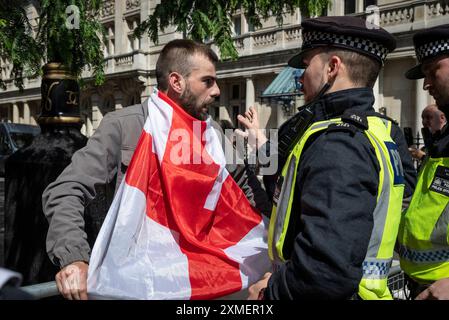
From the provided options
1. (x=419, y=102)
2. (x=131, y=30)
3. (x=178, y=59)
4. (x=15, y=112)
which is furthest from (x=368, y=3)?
(x=15, y=112)

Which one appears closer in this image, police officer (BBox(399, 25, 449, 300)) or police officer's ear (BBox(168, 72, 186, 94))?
police officer (BBox(399, 25, 449, 300))

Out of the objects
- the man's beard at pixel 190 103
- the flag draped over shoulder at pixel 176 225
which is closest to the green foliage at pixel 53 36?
the man's beard at pixel 190 103

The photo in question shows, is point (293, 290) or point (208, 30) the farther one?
point (208, 30)

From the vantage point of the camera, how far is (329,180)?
4.87 ft

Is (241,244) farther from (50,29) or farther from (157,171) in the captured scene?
(50,29)

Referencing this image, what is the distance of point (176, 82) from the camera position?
2.59 meters

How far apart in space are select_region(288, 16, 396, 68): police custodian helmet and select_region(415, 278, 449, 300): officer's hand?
95cm

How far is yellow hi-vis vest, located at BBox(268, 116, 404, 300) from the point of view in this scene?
5.39 feet

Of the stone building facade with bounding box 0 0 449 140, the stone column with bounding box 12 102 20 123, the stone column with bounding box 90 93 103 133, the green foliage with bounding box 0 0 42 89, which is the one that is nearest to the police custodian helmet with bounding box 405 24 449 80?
the green foliage with bounding box 0 0 42 89

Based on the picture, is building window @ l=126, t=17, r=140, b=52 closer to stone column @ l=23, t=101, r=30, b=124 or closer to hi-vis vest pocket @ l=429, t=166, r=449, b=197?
stone column @ l=23, t=101, r=30, b=124

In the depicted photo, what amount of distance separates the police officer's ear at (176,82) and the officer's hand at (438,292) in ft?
5.02

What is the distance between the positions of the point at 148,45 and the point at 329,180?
25.5m
